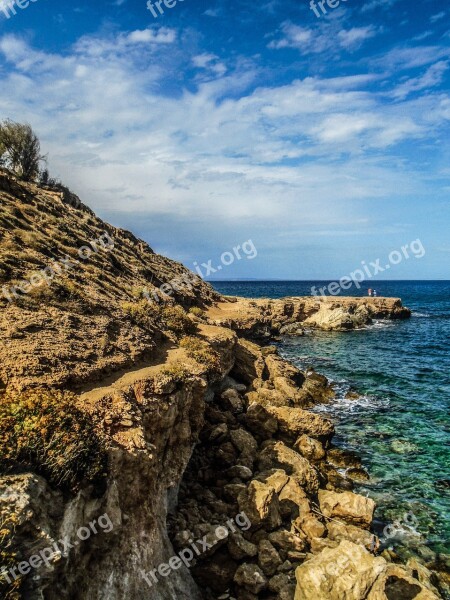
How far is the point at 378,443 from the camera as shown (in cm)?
2262

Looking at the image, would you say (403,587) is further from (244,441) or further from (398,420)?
(398,420)

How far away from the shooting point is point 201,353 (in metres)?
18.8

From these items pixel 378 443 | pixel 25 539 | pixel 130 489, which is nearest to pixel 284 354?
pixel 378 443

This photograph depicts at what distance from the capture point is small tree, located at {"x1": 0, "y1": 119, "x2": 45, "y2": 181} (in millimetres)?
39125

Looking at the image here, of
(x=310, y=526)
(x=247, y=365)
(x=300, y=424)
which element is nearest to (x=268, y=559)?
(x=310, y=526)

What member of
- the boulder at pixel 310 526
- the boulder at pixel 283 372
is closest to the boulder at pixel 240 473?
the boulder at pixel 310 526

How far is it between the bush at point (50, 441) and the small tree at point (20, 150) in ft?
126

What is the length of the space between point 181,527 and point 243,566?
2292mm

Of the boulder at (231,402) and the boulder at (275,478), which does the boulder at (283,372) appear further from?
the boulder at (275,478)

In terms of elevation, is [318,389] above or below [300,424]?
below

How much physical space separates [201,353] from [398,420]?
52.5ft

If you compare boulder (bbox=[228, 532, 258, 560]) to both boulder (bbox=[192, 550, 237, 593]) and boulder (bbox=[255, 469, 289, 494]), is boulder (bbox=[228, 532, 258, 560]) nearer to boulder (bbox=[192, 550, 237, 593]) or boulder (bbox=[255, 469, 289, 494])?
boulder (bbox=[192, 550, 237, 593])

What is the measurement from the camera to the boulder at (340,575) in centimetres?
965

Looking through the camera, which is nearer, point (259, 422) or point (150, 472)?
point (150, 472)
